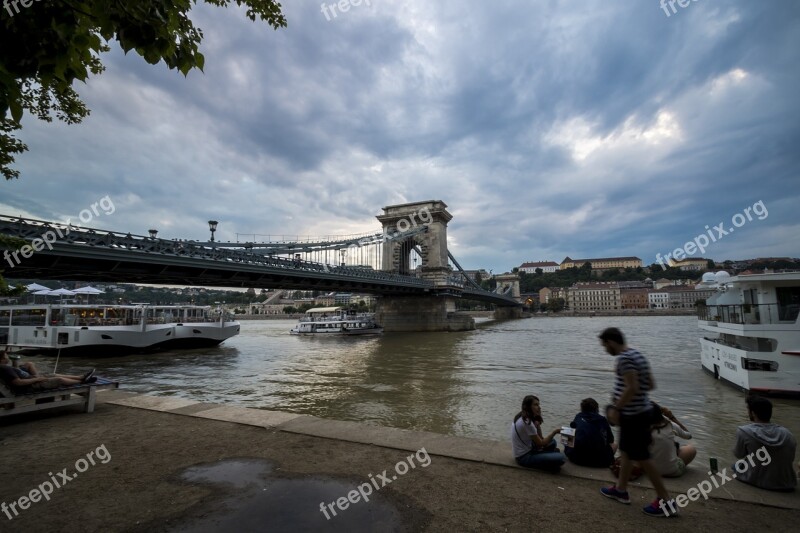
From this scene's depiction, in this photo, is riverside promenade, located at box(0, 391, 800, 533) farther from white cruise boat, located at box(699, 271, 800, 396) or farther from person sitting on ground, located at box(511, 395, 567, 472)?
white cruise boat, located at box(699, 271, 800, 396)

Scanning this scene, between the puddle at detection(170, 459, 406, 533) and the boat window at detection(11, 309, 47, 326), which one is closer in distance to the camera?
the puddle at detection(170, 459, 406, 533)

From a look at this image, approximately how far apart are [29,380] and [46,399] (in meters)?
0.70

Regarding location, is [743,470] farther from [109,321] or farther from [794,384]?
[109,321]

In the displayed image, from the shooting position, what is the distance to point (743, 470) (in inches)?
162

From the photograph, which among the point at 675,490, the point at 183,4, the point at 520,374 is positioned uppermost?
the point at 183,4

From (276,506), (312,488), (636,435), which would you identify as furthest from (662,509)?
(276,506)

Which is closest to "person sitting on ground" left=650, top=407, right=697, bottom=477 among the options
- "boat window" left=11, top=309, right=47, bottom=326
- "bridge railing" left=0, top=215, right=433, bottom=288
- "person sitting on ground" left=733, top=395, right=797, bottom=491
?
"person sitting on ground" left=733, top=395, right=797, bottom=491

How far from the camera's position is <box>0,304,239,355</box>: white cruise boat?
1060 inches

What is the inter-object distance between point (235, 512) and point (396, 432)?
263 cm

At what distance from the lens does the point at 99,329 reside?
87.6 ft

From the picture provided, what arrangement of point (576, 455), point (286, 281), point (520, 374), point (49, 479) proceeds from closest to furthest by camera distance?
point (49, 479) → point (576, 455) → point (520, 374) → point (286, 281)

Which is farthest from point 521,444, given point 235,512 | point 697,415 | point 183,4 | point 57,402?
point 697,415

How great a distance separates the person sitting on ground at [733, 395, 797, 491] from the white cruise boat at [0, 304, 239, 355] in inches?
1233

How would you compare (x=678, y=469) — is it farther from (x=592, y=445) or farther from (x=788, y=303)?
(x=788, y=303)
